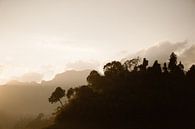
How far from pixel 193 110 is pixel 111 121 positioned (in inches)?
1372

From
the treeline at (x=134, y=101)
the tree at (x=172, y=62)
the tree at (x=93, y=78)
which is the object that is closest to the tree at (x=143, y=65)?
the treeline at (x=134, y=101)

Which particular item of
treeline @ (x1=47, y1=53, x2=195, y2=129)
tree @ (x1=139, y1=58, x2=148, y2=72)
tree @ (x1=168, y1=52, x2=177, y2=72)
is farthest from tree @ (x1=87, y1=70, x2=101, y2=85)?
tree @ (x1=168, y1=52, x2=177, y2=72)

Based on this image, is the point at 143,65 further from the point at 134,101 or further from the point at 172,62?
the point at 134,101

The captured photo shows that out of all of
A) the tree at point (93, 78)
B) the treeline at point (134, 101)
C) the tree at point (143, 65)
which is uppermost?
the tree at point (143, 65)

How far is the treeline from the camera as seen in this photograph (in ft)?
459

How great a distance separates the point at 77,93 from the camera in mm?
162000

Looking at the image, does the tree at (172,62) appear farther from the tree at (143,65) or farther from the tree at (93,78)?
the tree at (93,78)

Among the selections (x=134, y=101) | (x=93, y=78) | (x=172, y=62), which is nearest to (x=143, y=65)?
(x=172, y=62)

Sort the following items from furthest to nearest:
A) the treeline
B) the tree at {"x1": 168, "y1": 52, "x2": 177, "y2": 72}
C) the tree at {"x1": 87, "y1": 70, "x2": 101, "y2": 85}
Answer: the tree at {"x1": 168, "y1": 52, "x2": 177, "y2": 72}, the tree at {"x1": 87, "y1": 70, "x2": 101, "y2": 85}, the treeline

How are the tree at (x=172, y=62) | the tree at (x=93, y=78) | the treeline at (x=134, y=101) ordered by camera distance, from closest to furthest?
the treeline at (x=134, y=101)
the tree at (x=93, y=78)
the tree at (x=172, y=62)

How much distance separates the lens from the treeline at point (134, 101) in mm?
140000

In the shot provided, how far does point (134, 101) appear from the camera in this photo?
5876 inches

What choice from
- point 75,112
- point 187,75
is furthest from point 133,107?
point 187,75

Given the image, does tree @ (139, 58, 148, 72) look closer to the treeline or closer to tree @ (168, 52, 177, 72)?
the treeline
